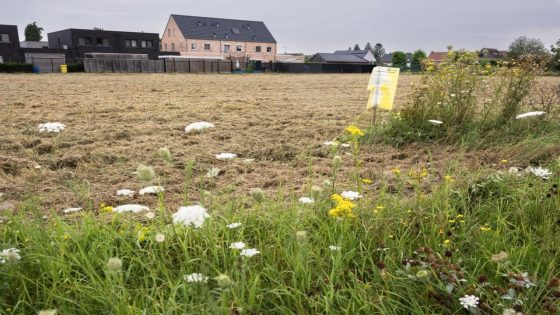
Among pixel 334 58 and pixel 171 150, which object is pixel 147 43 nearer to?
pixel 334 58

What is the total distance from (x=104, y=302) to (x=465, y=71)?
5014 mm

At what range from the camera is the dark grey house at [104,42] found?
156 ft

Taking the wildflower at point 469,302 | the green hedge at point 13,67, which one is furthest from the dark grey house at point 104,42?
the wildflower at point 469,302

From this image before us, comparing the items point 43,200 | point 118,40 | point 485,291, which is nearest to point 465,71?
point 485,291

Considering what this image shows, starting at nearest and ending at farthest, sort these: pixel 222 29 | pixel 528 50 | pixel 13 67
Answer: pixel 528 50 → pixel 13 67 → pixel 222 29

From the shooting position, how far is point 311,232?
2.24 m

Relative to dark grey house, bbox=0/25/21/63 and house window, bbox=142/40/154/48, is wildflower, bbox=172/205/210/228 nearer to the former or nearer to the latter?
dark grey house, bbox=0/25/21/63

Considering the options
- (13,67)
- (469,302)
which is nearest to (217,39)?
(13,67)

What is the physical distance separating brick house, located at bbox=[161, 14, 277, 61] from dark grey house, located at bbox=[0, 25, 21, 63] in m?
19.8

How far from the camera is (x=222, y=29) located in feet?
191

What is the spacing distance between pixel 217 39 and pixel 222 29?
2.22m

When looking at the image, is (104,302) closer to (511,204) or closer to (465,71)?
(511,204)

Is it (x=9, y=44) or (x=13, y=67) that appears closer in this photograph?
(x=13, y=67)

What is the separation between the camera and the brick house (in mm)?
55844
